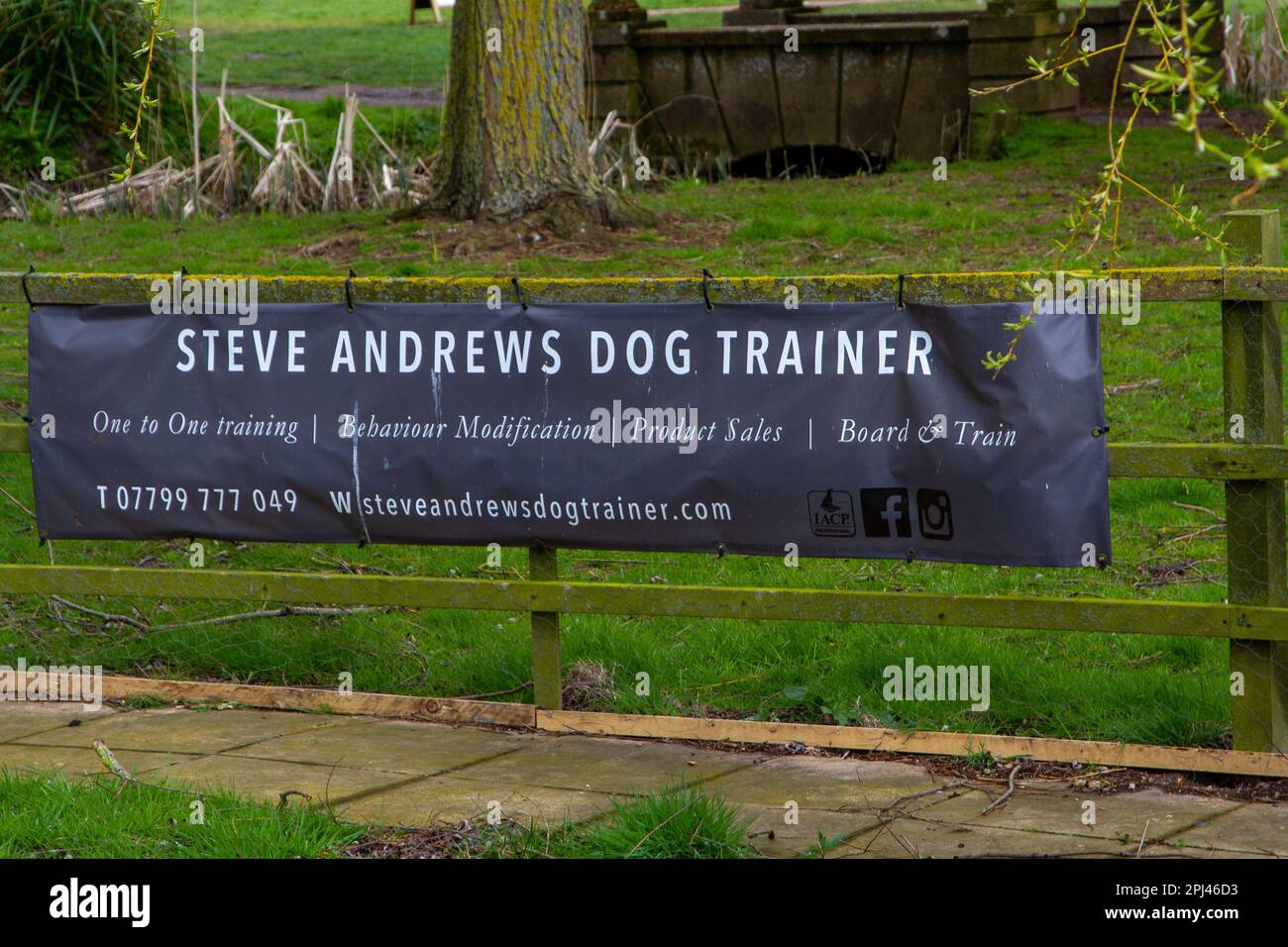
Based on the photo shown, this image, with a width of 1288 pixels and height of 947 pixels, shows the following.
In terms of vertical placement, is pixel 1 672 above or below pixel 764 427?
below

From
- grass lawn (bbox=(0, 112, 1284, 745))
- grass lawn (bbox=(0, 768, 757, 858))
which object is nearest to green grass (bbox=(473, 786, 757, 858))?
grass lawn (bbox=(0, 768, 757, 858))

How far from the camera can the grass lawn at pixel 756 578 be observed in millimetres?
5809

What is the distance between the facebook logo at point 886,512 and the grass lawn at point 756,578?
0.74 metres

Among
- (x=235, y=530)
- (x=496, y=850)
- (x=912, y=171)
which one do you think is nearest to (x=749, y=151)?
(x=912, y=171)

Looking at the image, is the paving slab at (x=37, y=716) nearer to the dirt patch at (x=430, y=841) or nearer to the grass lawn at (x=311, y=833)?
the grass lawn at (x=311, y=833)

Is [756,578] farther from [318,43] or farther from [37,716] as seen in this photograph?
[318,43]

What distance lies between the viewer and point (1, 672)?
613 cm

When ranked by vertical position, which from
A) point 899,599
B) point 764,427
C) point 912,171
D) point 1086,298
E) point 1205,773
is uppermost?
point 912,171

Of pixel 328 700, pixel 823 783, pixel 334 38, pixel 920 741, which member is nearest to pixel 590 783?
pixel 823 783

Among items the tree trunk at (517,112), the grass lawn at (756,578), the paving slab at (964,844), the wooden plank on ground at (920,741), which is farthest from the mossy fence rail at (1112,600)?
the tree trunk at (517,112)

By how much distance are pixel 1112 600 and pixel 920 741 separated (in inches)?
30.1
